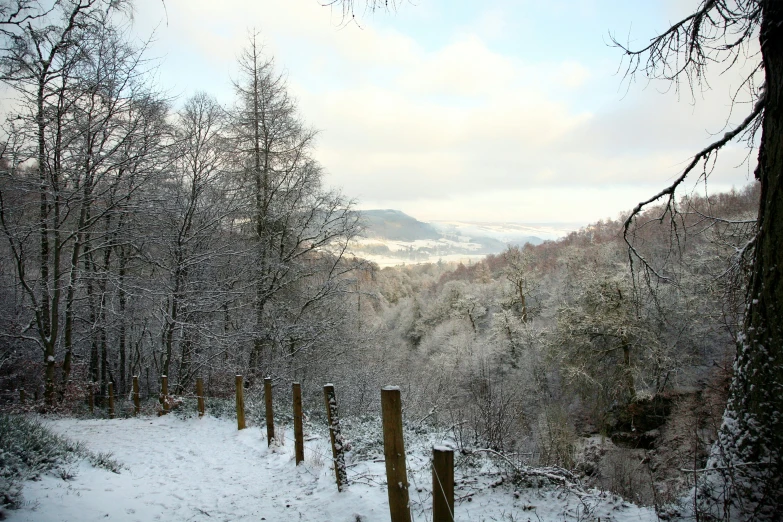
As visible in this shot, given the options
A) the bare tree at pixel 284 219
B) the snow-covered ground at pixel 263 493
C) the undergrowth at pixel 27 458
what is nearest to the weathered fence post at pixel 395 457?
the snow-covered ground at pixel 263 493

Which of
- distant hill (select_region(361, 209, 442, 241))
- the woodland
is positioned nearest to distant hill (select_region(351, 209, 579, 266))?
distant hill (select_region(361, 209, 442, 241))

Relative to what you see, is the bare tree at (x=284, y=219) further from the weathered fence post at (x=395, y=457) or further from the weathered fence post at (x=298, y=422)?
the weathered fence post at (x=395, y=457)

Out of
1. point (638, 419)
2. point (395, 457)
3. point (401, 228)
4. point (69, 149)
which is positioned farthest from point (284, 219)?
point (401, 228)

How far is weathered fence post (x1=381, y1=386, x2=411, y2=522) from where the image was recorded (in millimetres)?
3021

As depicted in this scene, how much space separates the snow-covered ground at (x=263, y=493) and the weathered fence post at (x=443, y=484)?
752 mm

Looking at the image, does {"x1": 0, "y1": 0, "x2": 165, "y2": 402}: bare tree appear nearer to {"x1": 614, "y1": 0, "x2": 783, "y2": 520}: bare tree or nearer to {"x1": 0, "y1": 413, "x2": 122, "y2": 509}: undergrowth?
{"x1": 0, "y1": 413, "x2": 122, "y2": 509}: undergrowth

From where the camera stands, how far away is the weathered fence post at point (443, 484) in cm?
262

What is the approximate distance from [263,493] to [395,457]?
2.45 meters

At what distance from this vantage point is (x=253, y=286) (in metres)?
12.1

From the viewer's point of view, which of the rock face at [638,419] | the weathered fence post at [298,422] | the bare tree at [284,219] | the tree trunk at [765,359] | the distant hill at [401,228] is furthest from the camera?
the distant hill at [401,228]

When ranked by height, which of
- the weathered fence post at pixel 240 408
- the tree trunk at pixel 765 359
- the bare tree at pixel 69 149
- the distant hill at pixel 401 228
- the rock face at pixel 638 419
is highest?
the distant hill at pixel 401 228

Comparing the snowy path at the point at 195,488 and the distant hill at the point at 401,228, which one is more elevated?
the distant hill at the point at 401,228

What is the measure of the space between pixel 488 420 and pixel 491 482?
119 cm

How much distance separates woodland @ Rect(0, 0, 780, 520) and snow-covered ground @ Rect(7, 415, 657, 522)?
542mm
